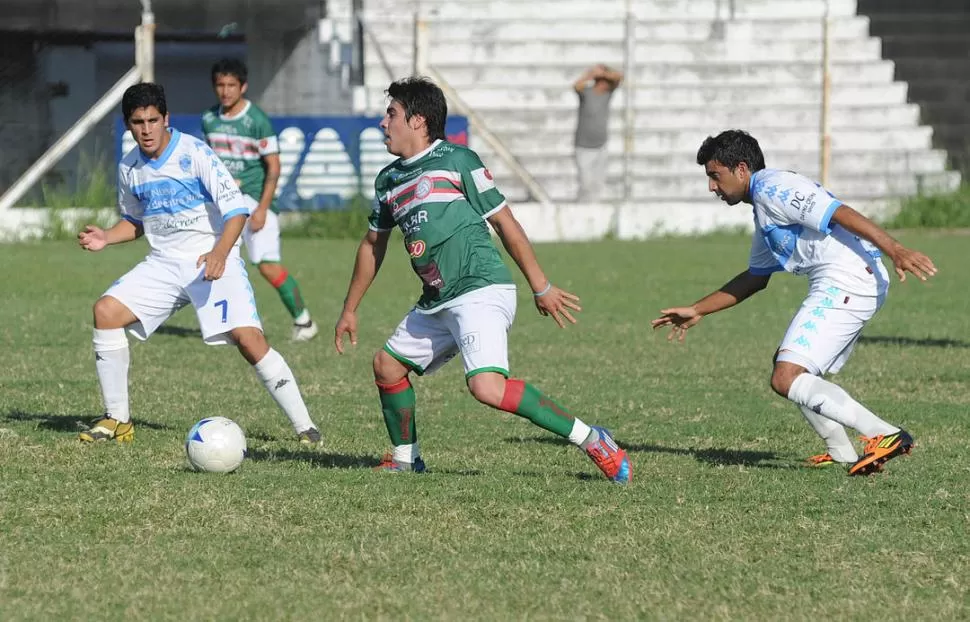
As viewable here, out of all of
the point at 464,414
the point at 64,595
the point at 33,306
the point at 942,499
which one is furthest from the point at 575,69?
the point at 64,595

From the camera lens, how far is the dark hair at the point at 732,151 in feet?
23.3

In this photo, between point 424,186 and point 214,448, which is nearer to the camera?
point 424,186

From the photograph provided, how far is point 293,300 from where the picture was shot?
12.4 m

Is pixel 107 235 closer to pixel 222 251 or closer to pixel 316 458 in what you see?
pixel 222 251

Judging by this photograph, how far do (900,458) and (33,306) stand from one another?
8.93 metres

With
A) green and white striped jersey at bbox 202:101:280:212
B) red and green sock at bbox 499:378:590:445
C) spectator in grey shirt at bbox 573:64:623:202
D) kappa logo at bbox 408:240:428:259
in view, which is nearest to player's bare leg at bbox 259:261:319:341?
green and white striped jersey at bbox 202:101:280:212

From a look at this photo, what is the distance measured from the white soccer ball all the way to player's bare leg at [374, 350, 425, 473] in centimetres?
66

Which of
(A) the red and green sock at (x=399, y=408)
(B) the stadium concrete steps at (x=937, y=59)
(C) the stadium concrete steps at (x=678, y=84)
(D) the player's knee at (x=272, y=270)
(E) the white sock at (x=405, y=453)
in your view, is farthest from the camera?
(B) the stadium concrete steps at (x=937, y=59)

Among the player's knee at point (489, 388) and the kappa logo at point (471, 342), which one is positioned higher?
the kappa logo at point (471, 342)

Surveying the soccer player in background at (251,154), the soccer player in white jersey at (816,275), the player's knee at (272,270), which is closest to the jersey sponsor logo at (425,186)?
the soccer player in white jersey at (816,275)

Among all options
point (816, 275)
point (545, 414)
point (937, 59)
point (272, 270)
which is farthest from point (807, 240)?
point (937, 59)

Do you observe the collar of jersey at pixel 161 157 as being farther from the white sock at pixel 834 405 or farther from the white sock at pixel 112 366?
the white sock at pixel 834 405

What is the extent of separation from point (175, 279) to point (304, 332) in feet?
14.2

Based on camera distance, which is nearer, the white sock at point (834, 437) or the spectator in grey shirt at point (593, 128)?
the white sock at point (834, 437)
